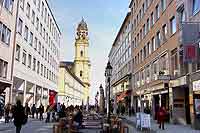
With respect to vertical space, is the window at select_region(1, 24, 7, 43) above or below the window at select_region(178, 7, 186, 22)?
below

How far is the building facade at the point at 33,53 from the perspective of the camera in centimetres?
3578

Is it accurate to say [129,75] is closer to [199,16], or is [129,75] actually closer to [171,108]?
[171,108]

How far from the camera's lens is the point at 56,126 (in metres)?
13.2

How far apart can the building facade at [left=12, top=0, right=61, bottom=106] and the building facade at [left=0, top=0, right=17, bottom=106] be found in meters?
1.72

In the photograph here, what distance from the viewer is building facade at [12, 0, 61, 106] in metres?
35.8

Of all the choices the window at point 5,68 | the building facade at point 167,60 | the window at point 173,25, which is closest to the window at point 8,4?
the window at point 5,68

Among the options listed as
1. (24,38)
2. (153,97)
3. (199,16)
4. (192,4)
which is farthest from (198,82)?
(24,38)

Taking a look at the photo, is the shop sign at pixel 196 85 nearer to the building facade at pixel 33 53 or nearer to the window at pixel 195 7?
the window at pixel 195 7

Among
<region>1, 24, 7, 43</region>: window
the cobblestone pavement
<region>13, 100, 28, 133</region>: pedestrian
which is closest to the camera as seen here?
<region>13, 100, 28, 133</region>: pedestrian

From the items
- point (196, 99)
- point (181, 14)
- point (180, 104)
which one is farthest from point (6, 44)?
point (196, 99)

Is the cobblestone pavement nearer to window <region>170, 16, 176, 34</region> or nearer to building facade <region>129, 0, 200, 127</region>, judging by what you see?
→ building facade <region>129, 0, 200, 127</region>

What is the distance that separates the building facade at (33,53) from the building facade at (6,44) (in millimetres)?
1720

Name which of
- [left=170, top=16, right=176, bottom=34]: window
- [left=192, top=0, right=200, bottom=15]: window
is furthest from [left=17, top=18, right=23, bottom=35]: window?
[left=192, top=0, right=200, bottom=15]: window

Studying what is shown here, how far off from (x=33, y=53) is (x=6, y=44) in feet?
44.7
